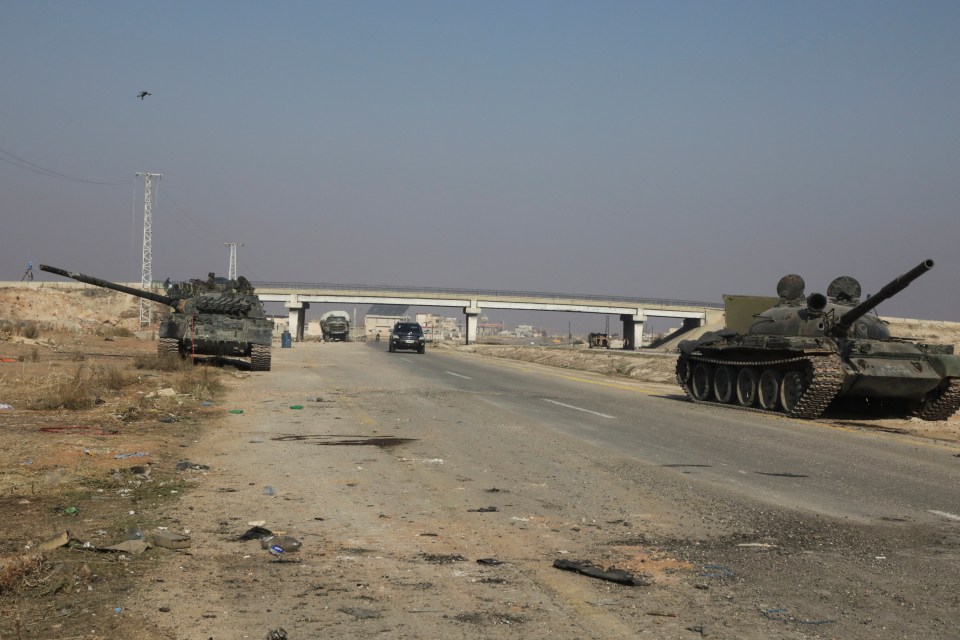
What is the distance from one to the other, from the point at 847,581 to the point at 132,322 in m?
94.8

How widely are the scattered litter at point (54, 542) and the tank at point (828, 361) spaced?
14.1 meters

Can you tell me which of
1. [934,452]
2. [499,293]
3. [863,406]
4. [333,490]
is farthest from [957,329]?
[333,490]

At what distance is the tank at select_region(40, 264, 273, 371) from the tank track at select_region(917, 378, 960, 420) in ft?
60.8

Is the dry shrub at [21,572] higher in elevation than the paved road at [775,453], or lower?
higher


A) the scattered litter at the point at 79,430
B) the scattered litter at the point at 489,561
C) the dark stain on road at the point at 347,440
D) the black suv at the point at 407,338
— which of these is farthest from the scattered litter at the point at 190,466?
the black suv at the point at 407,338

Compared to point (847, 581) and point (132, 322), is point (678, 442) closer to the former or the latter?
point (847, 581)

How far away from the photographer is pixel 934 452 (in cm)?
1202

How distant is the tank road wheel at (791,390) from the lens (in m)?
17.3

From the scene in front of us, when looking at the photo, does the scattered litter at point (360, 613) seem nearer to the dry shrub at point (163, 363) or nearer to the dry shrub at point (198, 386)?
the dry shrub at point (198, 386)

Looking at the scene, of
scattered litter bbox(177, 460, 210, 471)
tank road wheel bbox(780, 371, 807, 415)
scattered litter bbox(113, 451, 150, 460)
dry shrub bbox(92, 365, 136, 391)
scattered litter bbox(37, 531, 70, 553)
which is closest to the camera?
scattered litter bbox(37, 531, 70, 553)

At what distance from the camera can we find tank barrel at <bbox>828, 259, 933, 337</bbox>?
16.6 metres

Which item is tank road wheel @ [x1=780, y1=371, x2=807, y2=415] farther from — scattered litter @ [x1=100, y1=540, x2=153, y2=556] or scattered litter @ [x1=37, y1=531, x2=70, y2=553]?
scattered litter @ [x1=37, y1=531, x2=70, y2=553]

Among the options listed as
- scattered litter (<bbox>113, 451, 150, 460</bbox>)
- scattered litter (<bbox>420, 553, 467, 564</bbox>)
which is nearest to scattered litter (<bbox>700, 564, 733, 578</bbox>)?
scattered litter (<bbox>420, 553, 467, 564</bbox>)

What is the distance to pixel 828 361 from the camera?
55.2ft
